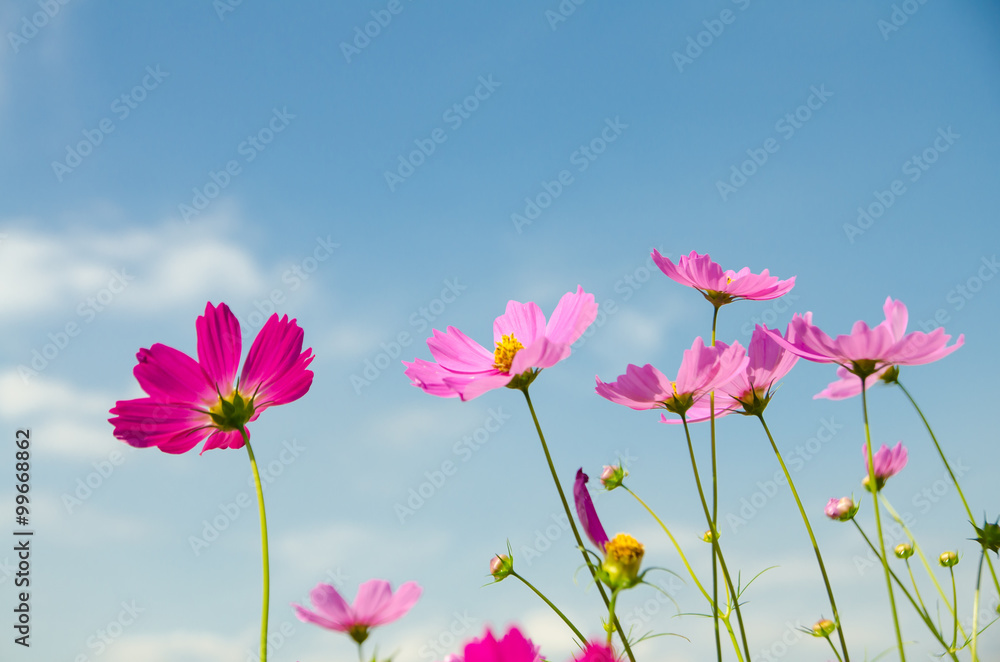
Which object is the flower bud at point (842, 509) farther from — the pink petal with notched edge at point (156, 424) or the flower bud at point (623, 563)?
the pink petal with notched edge at point (156, 424)

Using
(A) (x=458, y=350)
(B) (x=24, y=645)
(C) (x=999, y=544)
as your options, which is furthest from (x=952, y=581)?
(B) (x=24, y=645)

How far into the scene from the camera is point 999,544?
1.00 m

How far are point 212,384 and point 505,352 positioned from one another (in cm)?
33

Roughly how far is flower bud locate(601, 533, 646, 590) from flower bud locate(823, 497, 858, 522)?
0.75 m

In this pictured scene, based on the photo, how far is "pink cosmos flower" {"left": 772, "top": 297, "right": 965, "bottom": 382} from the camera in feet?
2.39

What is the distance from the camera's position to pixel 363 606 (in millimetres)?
663

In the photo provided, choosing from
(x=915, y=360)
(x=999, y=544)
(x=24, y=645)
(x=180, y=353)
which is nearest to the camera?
(x=180, y=353)

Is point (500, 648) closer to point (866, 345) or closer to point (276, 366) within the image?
point (276, 366)

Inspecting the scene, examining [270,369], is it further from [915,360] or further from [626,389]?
[915,360]

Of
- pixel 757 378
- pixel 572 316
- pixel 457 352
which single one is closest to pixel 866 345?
pixel 757 378

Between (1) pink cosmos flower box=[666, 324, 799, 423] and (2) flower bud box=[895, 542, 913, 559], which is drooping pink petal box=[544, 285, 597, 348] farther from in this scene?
(2) flower bud box=[895, 542, 913, 559]

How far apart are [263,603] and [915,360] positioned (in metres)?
0.67

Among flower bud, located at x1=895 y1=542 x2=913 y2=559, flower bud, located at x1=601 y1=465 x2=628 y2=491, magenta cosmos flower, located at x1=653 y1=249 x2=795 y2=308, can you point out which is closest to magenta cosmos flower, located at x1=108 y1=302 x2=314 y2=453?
magenta cosmos flower, located at x1=653 y1=249 x2=795 y2=308

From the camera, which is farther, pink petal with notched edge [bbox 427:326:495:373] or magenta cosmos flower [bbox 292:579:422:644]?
pink petal with notched edge [bbox 427:326:495:373]
